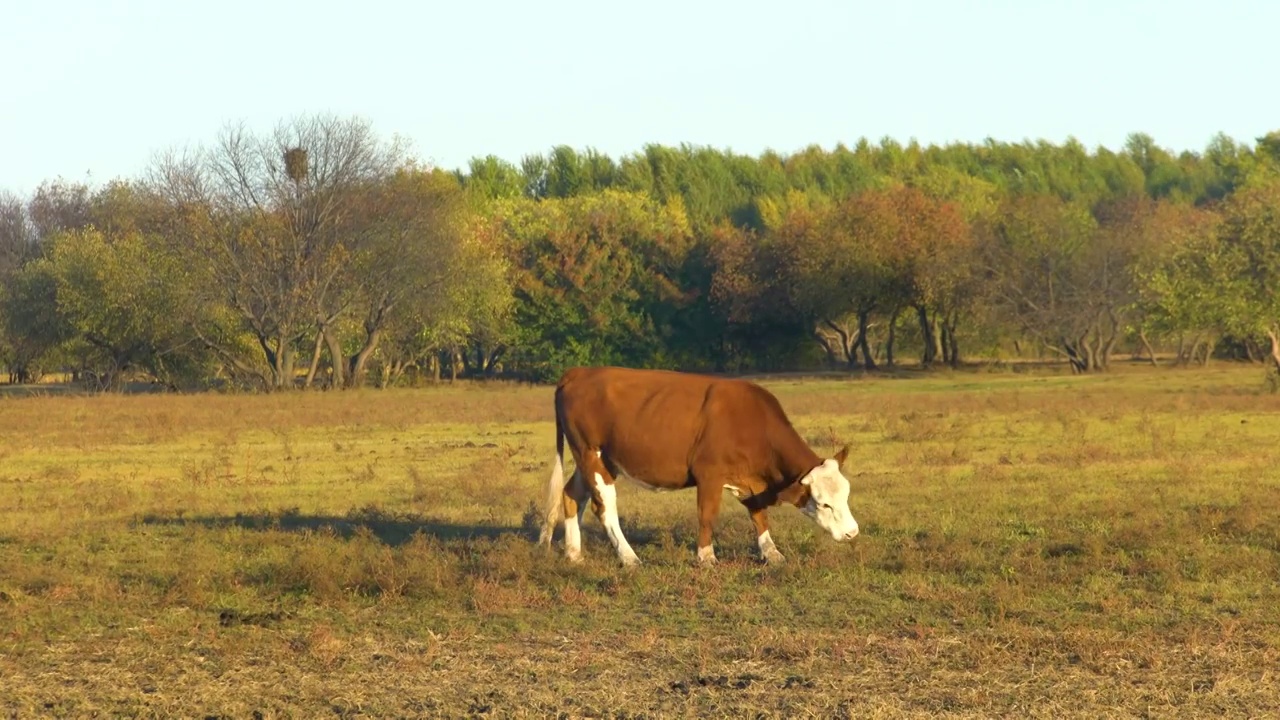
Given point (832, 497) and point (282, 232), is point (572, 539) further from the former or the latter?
point (282, 232)

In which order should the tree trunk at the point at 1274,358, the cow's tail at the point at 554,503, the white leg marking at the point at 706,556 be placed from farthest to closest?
the tree trunk at the point at 1274,358 → the cow's tail at the point at 554,503 → the white leg marking at the point at 706,556

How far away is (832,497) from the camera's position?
13.4 meters

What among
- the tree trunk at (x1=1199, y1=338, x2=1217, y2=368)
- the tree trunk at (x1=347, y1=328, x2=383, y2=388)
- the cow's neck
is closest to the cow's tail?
the cow's neck

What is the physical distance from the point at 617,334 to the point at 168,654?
2432 inches

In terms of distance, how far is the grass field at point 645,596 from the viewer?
8.75 meters

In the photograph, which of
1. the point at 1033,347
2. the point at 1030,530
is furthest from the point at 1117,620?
the point at 1033,347

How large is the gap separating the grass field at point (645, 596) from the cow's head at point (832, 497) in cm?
20

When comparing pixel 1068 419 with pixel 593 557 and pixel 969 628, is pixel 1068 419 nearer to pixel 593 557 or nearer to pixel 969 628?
pixel 593 557

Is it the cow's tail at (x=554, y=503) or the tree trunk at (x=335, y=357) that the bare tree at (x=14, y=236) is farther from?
the cow's tail at (x=554, y=503)

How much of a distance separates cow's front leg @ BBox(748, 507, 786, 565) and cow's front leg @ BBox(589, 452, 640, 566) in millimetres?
1091

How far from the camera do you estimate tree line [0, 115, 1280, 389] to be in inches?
2238

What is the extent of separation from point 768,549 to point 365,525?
193 inches

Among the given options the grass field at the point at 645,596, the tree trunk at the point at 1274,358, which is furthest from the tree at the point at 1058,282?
the grass field at the point at 645,596

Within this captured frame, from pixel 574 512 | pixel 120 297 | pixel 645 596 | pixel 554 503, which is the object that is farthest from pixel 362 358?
pixel 645 596
